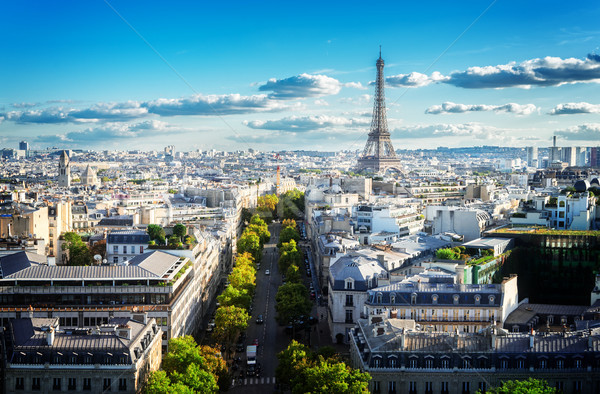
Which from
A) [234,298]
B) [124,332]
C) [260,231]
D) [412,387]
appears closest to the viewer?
[412,387]

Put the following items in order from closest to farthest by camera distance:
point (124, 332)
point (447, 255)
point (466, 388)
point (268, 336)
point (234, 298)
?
point (466, 388) → point (124, 332) → point (268, 336) → point (234, 298) → point (447, 255)

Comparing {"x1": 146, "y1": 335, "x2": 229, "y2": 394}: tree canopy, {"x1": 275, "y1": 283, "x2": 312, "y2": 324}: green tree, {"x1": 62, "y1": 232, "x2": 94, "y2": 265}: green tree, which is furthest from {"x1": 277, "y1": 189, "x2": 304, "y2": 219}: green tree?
{"x1": 146, "y1": 335, "x2": 229, "y2": 394}: tree canopy

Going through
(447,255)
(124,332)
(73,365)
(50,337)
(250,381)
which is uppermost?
(447,255)

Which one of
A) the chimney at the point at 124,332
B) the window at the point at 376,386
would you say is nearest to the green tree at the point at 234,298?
the chimney at the point at 124,332

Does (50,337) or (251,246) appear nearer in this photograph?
(50,337)

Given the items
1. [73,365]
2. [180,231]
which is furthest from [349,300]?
[73,365]

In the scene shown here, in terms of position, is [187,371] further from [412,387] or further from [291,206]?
[291,206]

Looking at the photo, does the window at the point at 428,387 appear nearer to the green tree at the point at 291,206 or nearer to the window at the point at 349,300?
the window at the point at 349,300

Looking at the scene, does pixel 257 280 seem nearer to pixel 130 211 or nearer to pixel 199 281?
pixel 199 281

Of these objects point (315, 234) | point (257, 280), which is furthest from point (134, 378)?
point (315, 234)
